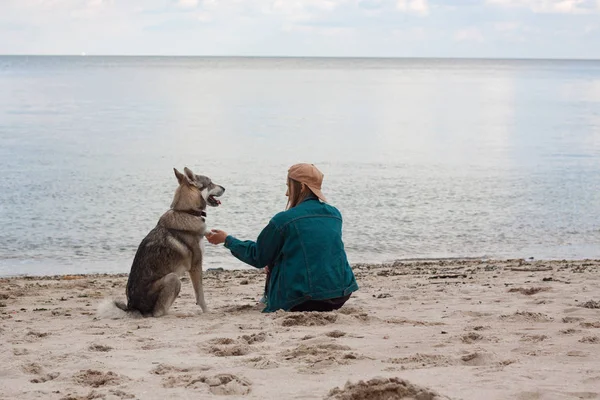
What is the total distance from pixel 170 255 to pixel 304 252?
1.52 metres

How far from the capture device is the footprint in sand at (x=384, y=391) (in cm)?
447

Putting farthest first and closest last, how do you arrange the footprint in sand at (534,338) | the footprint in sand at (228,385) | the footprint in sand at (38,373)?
1. the footprint in sand at (534,338)
2. the footprint in sand at (38,373)
3. the footprint in sand at (228,385)

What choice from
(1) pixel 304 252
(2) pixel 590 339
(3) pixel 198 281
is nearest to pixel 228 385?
(1) pixel 304 252

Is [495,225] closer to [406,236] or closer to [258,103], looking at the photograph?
[406,236]

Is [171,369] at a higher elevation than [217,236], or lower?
lower

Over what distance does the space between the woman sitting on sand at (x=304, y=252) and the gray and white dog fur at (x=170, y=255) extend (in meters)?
0.79

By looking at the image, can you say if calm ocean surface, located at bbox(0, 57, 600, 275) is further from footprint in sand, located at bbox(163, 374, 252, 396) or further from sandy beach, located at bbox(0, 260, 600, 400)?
footprint in sand, located at bbox(163, 374, 252, 396)

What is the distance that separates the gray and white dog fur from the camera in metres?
7.81

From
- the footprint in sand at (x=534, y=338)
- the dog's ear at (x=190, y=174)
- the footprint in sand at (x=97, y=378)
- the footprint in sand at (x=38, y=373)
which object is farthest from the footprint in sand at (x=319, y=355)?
the dog's ear at (x=190, y=174)

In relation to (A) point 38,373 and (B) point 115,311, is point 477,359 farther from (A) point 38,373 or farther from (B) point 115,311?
(B) point 115,311

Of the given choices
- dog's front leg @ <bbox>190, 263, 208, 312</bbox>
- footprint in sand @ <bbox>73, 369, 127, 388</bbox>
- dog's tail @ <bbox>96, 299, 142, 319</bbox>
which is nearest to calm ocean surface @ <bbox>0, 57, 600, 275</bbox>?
dog's front leg @ <bbox>190, 263, 208, 312</bbox>

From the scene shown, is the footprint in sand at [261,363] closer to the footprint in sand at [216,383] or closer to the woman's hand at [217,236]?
the footprint in sand at [216,383]

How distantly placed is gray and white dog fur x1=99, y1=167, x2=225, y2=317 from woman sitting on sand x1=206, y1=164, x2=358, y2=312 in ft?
2.59

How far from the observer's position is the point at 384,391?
14.8 ft
